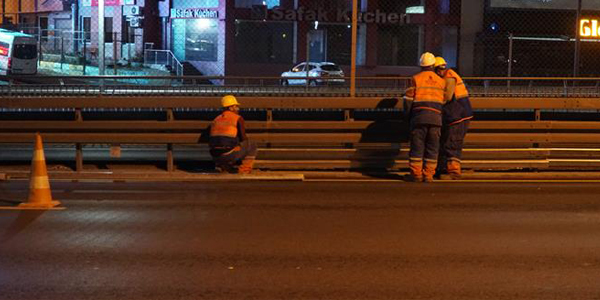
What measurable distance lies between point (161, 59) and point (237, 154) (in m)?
25.3

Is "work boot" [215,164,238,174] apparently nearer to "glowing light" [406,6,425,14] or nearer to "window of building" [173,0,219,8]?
"window of building" [173,0,219,8]

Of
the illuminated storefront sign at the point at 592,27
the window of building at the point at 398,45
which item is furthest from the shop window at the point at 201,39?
the illuminated storefront sign at the point at 592,27

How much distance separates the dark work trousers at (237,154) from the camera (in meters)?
11.6

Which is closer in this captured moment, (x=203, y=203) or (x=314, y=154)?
(x=203, y=203)

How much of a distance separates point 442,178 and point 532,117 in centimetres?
199

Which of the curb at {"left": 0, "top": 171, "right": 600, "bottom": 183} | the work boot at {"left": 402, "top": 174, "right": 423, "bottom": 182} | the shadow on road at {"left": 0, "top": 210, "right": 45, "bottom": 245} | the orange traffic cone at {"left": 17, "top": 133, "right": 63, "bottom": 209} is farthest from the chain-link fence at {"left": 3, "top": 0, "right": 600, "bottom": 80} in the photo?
the shadow on road at {"left": 0, "top": 210, "right": 45, "bottom": 245}

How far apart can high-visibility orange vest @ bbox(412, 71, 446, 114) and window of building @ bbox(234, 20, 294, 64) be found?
2538 centimetres

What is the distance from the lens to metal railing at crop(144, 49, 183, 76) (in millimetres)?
34875

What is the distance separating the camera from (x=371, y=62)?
3947 centimetres

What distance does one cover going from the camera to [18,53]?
34.5 metres

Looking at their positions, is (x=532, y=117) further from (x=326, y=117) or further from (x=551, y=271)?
(x=551, y=271)

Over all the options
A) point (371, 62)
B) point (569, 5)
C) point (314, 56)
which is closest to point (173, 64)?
point (314, 56)

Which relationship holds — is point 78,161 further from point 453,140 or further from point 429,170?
point 453,140

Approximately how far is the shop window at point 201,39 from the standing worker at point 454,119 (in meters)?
25.7
